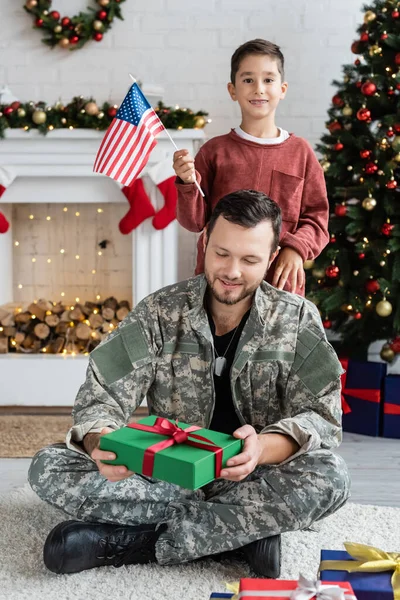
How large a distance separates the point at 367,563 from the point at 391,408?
2.02 metres

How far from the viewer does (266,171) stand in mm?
2410

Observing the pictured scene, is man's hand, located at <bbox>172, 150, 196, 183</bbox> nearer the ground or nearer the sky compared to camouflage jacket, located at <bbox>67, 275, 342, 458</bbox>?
nearer the sky

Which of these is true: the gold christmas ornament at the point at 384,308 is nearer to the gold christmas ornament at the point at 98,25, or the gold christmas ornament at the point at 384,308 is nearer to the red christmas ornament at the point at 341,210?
the red christmas ornament at the point at 341,210

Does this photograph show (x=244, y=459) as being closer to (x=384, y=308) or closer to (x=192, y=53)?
(x=384, y=308)

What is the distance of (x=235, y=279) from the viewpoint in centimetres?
189

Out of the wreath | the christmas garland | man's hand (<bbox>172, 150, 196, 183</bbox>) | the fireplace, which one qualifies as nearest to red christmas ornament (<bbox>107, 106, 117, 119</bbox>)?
the christmas garland

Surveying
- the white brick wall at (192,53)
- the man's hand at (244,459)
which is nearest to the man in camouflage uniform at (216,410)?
the man's hand at (244,459)

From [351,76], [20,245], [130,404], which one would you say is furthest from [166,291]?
[20,245]

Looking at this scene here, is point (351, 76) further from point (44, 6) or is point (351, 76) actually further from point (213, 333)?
point (213, 333)

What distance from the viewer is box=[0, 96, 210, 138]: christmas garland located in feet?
11.7

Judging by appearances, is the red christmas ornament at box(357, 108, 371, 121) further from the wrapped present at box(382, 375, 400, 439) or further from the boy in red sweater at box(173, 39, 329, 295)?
the wrapped present at box(382, 375, 400, 439)

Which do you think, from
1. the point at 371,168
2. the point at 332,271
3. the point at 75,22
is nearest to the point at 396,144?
the point at 371,168

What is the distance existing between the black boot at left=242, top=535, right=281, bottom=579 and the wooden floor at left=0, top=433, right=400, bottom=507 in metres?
0.69

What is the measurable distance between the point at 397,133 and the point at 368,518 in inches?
64.7
